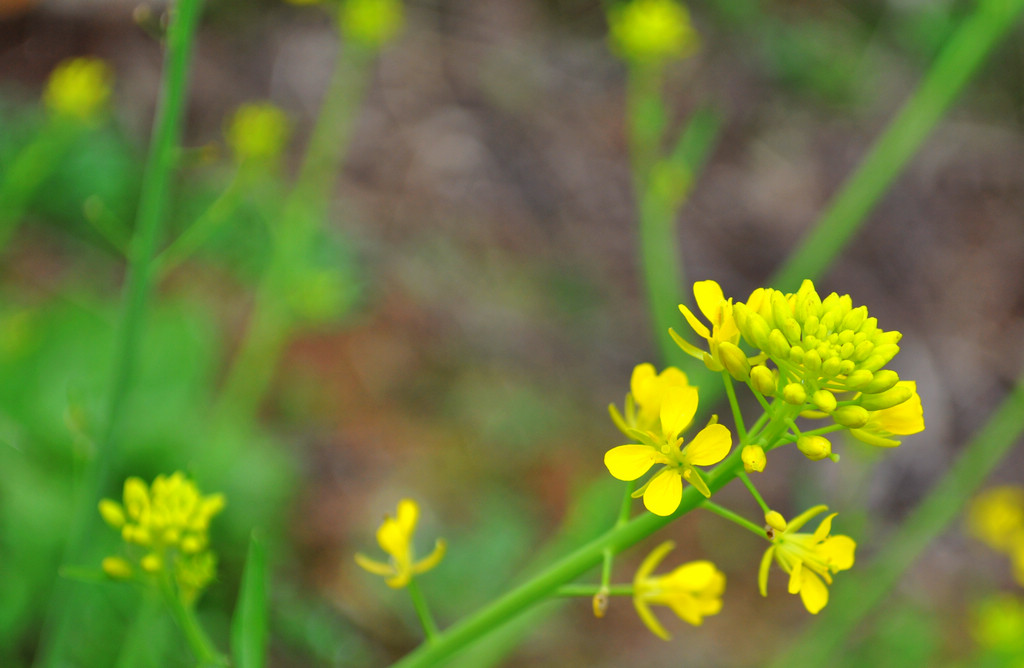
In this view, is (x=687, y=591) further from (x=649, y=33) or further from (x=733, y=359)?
(x=649, y=33)

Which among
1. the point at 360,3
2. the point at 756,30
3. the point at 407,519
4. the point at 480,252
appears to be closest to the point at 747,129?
the point at 756,30

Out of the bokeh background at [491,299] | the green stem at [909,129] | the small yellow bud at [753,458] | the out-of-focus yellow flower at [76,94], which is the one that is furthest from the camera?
the bokeh background at [491,299]

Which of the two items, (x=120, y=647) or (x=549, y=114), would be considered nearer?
(x=120, y=647)

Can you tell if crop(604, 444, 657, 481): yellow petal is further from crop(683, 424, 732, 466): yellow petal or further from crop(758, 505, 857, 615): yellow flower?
crop(758, 505, 857, 615): yellow flower

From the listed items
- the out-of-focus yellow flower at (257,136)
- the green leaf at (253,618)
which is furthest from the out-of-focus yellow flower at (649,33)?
the green leaf at (253,618)

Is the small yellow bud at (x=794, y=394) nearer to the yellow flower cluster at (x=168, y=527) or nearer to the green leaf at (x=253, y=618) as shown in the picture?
the green leaf at (x=253, y=618)

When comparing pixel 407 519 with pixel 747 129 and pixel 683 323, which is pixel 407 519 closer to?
pixel 683 323
